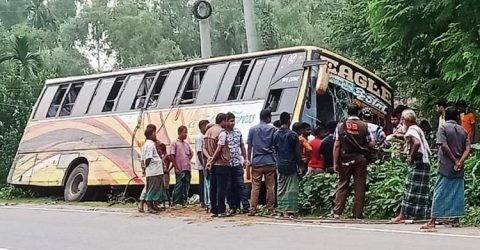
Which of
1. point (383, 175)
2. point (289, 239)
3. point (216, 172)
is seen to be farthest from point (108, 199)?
point (289, 239)

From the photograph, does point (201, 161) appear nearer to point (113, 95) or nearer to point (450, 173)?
point (113, 95)

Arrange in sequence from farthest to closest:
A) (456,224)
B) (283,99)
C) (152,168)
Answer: (283,99) < (152,168) < (456,224)

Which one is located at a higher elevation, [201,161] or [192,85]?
[192,85]

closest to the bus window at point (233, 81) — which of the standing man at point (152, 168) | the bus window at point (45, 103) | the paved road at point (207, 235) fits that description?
the standing man at point (152, 168)

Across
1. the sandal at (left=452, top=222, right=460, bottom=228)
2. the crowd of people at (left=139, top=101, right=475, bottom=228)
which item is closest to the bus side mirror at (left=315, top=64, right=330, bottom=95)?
the crowd of people at (left=139, top=101, right=475, bottom=228)

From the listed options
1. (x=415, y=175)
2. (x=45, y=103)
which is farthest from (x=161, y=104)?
(x=415, y=175)

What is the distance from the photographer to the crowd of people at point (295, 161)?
10852mm

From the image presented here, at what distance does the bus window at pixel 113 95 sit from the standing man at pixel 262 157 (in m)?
6.75

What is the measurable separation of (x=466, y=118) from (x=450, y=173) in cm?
468

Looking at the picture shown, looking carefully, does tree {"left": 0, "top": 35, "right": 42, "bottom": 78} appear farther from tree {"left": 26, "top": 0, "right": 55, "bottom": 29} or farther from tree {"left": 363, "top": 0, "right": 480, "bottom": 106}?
tree {"left": 26, "top": 0, "right": 55, "bottom": 29}

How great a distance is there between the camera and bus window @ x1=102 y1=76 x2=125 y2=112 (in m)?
19.6

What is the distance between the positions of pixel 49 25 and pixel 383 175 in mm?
47698

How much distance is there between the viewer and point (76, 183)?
1978 cm

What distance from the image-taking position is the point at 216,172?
13.6 metres
